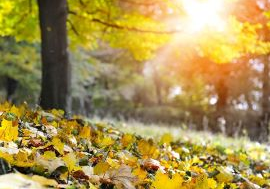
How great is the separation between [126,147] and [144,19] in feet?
20.2

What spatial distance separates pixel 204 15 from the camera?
26.8ft

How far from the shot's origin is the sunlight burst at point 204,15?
7875 millimetres

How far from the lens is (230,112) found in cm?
1997

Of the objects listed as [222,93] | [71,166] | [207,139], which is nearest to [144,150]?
[71,166]

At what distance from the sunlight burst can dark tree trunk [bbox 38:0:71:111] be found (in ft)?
7.33

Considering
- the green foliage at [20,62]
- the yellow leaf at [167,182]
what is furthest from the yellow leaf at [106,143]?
the green foliage at [20,62]

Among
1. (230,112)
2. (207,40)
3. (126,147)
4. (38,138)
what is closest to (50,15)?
(207,40)

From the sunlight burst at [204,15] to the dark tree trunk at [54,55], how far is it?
223 cm

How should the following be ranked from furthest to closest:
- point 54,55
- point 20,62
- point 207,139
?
point 20,62, point 207,139, point 54,55

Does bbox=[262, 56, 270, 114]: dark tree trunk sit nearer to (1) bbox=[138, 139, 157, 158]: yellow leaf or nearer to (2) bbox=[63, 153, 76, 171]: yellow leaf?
(1) bbox=[138, 139, 157, 158]: yellow leaf

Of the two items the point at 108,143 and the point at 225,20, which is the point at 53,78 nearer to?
the point at 225,20

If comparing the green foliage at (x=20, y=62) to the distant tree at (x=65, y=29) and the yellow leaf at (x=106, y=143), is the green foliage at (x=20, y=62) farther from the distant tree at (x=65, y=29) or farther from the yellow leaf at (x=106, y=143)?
the yellow leaf at (x=106, y=143)

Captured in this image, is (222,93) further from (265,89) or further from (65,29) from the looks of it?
(65,29)

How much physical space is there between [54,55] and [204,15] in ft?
9.07
